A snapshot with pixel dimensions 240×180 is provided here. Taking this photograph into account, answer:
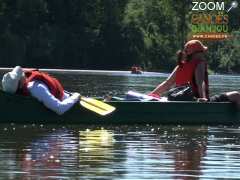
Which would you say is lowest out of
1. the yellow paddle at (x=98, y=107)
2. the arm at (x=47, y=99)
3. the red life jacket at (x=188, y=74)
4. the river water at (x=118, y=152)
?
the river water at (x=118, y=152)

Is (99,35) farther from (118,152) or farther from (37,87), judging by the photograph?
(118,152)

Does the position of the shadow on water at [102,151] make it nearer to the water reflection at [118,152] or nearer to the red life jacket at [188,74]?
the water reflection at [118,152]

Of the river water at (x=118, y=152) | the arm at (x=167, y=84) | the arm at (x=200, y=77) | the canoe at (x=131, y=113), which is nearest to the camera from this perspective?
the river water at (x=118, y=152)

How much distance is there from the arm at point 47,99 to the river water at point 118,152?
0.37 meters

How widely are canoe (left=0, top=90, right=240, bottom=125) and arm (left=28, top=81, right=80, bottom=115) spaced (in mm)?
174

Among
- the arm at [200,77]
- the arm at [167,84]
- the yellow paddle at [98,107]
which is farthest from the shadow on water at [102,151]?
the arm at [167,84]

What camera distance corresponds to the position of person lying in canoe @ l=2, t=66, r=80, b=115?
1580 centimetres

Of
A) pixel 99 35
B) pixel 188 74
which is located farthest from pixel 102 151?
pixel 99 35

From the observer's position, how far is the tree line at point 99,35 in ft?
293

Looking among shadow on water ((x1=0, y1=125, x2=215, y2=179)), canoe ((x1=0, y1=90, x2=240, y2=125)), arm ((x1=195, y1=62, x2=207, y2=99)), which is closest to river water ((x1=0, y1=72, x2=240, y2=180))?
shadow on water ((x1=0, y1=125, x2=215, y2=179))

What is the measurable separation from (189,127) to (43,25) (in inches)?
3023

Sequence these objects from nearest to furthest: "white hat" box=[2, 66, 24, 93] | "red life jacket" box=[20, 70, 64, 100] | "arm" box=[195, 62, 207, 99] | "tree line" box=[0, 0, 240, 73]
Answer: "white hat" box=[2, 66, 24, 93] → "red life jacket" box=[20, 70, 64, 100] → "arm" box=[195, 62, 207, 99] → "tree line" box=[0, 0, 240, 73]

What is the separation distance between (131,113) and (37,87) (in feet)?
6.37

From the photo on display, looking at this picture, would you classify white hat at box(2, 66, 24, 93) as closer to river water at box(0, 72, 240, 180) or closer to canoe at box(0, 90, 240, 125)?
canoe at box(0, 90, 240, 125)
